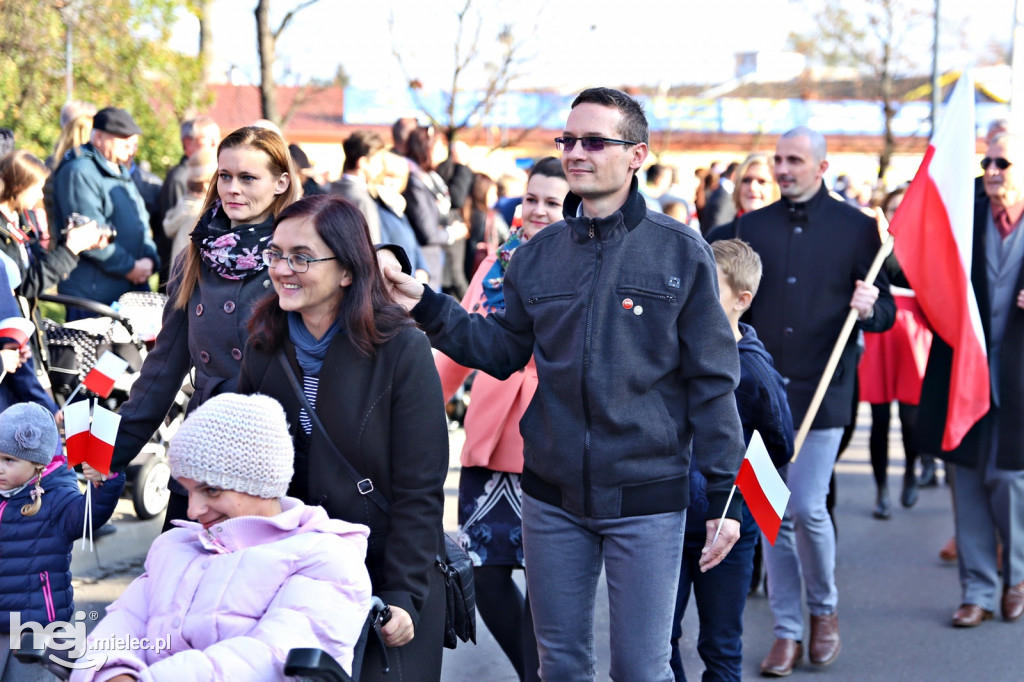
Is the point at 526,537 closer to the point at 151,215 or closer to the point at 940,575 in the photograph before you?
the point at 940,575

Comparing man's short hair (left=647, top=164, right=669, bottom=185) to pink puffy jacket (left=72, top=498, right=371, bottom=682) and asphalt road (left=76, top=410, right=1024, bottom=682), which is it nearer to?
asphalt road (left=76, top=410, right=1024, bottom=682)

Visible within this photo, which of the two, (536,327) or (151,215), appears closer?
→ (536,327)

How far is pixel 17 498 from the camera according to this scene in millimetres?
4113

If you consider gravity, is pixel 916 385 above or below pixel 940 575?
above

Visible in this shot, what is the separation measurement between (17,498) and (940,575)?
5292mm

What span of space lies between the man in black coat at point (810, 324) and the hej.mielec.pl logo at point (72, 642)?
314 cm

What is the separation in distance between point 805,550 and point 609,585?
2270mm

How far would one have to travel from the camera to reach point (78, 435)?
3967 mm

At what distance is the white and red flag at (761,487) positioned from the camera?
146 inches

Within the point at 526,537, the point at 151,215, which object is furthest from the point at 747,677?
the point at 151,215

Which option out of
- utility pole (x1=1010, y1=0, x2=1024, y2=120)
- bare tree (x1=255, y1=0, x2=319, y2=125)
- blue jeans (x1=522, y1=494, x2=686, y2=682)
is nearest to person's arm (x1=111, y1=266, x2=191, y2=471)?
blue jeans (x1=522, y1=494, x2=686, y2=682)

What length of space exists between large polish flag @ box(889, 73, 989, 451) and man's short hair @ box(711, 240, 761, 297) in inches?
66.0

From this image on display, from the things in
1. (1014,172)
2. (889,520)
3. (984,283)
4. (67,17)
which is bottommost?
(889,520)

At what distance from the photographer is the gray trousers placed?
636 cm
